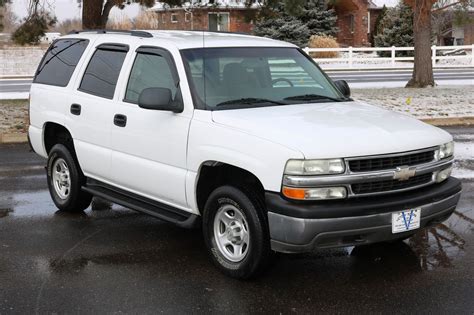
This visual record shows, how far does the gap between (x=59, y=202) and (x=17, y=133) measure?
5615mm

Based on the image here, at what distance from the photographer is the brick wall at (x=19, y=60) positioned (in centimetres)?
3303

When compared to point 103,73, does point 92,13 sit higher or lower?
higher

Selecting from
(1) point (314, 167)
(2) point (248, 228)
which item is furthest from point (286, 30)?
(1) point (314, 167)

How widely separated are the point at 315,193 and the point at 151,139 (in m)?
1.73

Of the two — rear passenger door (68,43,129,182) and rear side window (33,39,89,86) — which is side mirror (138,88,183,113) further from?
rear side window (33,39,89,86)

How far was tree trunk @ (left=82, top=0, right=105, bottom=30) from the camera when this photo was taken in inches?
584

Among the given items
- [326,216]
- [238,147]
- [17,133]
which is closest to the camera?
[326,216]

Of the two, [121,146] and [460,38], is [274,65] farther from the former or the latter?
[460,38]

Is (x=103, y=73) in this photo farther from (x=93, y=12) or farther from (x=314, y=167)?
(x=93, y=12)

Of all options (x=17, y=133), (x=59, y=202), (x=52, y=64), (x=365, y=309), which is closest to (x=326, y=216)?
(x=365, y=309)

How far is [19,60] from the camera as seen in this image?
36.8m

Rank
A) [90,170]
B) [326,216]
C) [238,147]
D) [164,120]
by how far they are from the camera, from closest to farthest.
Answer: [326,216], [238,147], [164,120], [90,170]

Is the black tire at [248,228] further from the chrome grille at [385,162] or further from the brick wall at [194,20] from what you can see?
the brick wall at [194,20]

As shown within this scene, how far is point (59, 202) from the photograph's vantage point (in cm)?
704
